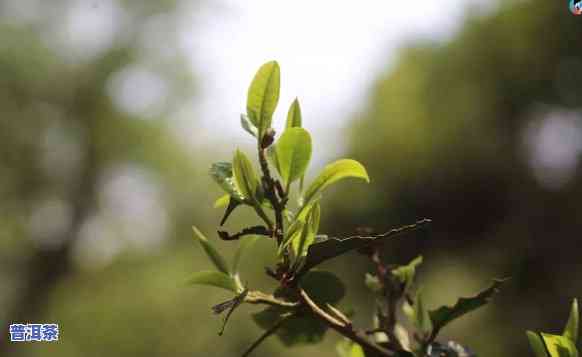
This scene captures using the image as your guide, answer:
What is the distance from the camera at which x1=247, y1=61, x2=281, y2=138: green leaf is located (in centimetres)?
20

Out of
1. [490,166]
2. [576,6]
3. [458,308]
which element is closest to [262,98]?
[458,308]

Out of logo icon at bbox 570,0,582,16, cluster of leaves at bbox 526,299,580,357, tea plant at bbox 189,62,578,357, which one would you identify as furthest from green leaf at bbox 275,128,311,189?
logo icon at bbox 570,0,582,16

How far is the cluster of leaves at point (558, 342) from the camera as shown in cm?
20

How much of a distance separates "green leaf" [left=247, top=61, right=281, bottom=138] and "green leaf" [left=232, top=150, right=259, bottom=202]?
0.01 m

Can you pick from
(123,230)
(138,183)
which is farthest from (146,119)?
(123,230)

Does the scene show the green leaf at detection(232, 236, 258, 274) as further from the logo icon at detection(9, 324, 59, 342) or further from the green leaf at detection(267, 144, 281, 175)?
the logo icon at detection(9, 324, 59, 342)

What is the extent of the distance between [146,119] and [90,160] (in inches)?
29.3

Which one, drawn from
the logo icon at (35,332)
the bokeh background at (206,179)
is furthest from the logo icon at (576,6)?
the bokeh background at (206,179)

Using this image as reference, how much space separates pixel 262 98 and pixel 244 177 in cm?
3

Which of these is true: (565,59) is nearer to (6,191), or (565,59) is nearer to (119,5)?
(119,5)

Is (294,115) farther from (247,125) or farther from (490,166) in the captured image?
(490,166)

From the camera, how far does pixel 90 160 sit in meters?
5.27

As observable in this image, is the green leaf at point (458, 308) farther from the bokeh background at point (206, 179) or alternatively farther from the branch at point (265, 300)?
the bokeh background at point (206, 179)

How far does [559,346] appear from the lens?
203 millimetres
